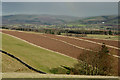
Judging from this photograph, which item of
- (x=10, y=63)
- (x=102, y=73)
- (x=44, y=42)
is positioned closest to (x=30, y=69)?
(x=10, y=63)

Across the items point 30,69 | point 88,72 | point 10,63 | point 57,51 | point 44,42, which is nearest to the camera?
point 10,63

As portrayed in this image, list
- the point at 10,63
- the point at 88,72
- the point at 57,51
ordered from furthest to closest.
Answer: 1. the point at 57,51
2. the point at 88,72
3. the point at 10,63

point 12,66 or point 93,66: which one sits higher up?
point 12,66

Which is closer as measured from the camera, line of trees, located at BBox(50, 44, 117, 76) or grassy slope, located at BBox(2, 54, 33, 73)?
grassy slope, located at BBox(2, 54, 33, 73)

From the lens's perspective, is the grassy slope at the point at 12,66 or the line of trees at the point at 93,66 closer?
the grassy slope at the point at 12,66

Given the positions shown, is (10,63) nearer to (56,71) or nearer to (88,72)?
(56,71)

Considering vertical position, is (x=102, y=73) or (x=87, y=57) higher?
(x=87, y=57)

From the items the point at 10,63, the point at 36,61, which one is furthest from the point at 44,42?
the point at 10,63

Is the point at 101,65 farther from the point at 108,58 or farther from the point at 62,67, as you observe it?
the point at 62,67

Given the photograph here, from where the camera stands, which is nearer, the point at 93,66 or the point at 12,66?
the point at 12,66

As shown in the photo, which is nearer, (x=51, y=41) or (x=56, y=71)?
(x=56, y=71)
